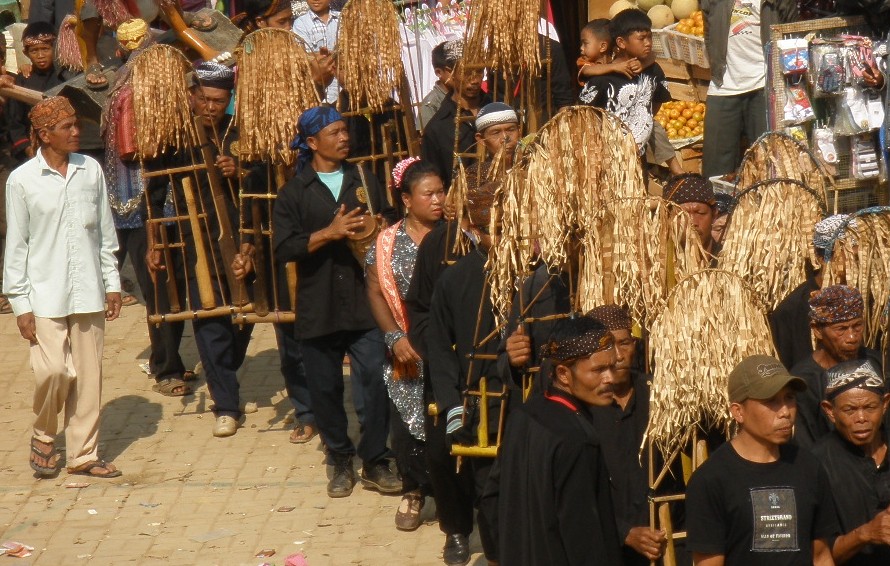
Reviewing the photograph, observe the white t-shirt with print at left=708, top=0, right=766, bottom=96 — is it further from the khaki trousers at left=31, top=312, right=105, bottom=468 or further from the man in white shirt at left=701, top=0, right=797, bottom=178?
the khaki trousers at left=31, top=312, right=105, bottom=468

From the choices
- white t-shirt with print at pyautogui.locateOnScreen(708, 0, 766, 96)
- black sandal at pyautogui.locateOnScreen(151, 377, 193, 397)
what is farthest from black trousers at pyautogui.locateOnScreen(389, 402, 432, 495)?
white t-shirt with print at pyautogui.locateOnScreen(708, 0, 766, 96)

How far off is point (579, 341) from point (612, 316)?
1.84ft

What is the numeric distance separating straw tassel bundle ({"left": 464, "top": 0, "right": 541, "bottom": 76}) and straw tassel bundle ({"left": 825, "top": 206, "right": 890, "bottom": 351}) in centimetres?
271

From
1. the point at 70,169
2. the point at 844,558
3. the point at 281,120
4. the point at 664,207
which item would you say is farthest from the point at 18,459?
the point at 844,558

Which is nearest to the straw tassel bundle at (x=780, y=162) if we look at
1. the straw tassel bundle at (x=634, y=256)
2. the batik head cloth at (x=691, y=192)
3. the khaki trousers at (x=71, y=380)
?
the batik head cloth at (x=691, y=192)

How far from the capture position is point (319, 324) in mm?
8266

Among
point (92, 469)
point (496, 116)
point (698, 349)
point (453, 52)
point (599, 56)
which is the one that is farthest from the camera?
point (453, 52)

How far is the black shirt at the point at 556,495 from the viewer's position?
514 centimetres

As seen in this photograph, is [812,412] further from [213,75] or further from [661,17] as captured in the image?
[661,17]

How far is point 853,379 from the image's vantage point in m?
5.55

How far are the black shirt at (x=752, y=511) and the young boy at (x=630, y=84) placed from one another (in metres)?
3.99

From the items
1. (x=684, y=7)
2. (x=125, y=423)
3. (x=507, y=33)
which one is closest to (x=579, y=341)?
(x=507, y=33)

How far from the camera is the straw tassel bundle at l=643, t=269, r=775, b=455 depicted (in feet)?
18.8

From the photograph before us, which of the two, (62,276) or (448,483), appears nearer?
(448,483)
